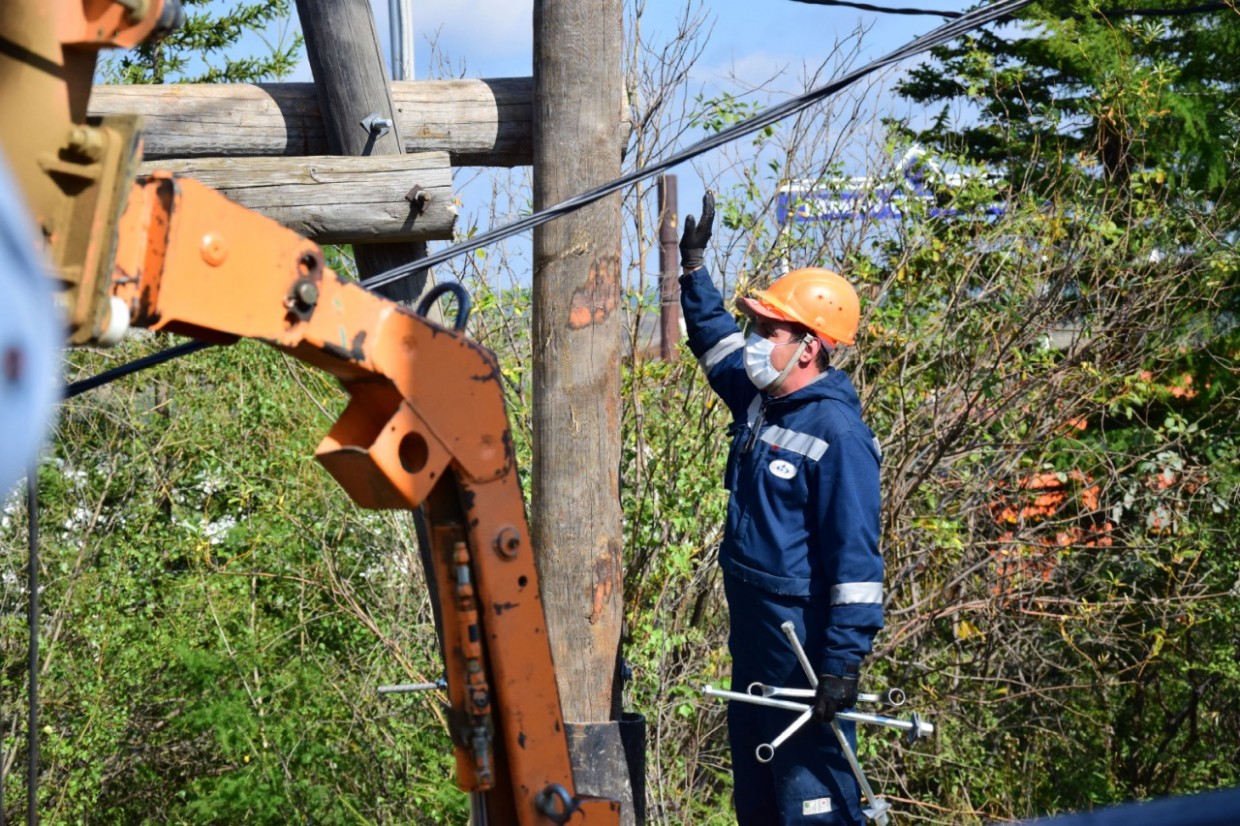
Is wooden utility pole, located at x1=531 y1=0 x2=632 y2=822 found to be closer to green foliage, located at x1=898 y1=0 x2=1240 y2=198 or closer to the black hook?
the black hook

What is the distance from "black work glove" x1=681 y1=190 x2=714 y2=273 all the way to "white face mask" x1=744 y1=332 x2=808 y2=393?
383 mm

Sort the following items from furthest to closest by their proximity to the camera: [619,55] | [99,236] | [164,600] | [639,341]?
[164,600] < [639,341] < [619,55] < [99,236]

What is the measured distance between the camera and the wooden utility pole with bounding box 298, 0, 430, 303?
3766 mm

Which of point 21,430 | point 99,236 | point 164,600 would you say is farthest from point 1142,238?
point 21,430

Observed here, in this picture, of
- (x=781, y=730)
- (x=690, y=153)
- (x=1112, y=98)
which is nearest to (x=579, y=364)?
(x=690, y=153)

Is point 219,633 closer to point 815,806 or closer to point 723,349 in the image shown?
point 723,349

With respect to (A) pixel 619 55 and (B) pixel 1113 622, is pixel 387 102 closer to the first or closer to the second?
(A) pixel 619 55

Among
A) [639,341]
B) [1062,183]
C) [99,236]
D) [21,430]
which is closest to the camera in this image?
[21,430]

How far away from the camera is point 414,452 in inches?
99.9

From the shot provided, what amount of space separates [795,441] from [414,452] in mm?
2055

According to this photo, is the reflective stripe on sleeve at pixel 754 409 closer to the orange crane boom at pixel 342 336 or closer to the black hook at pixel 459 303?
the black hook at pixel 459 303

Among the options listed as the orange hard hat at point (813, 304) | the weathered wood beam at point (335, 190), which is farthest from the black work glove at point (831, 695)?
the weathered wood beam at point (335, 190)

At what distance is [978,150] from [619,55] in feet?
17.3

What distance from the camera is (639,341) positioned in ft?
20.0
